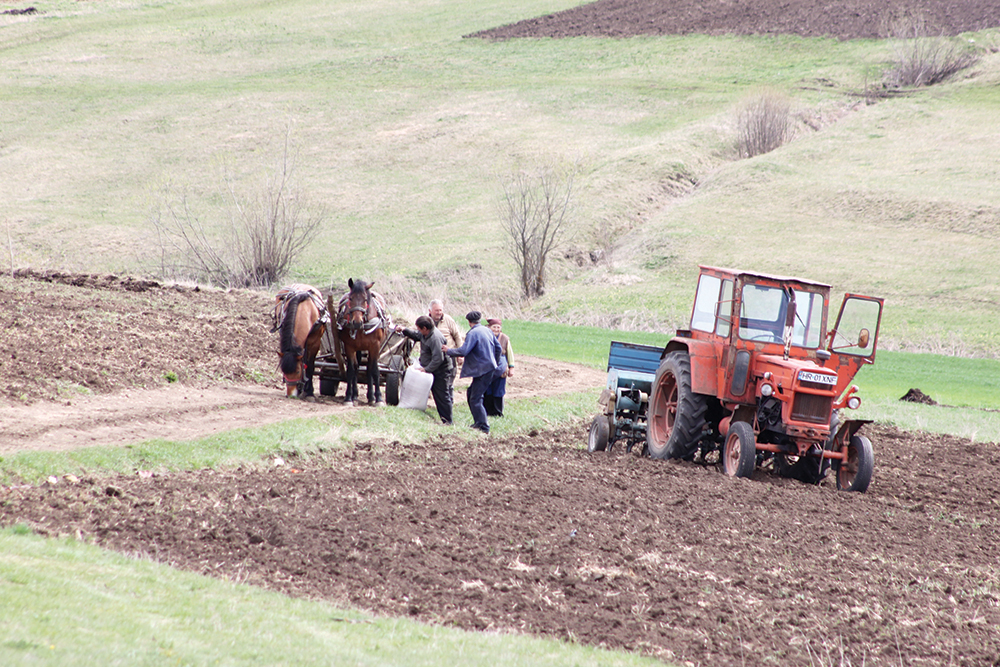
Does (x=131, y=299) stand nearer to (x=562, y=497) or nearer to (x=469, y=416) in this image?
(x=469, y=416)

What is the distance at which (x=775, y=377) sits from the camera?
10945 mm

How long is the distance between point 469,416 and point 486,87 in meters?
49.8

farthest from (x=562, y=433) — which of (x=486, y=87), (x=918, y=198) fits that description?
(x=486, y=87)

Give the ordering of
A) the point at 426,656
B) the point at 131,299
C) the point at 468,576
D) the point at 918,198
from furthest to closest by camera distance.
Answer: the point at 918,198, the point at 131,299, the point at 468,576, the point at 426,656

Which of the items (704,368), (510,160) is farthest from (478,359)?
(510,160)

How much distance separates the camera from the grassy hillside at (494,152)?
39625 millimetres

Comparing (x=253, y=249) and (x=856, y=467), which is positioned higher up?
(x=253, y=249)

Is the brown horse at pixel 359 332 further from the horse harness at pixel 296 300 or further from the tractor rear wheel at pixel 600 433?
the tractor rear wheel at pixel 600 433

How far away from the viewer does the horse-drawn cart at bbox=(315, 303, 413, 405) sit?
1468 cm

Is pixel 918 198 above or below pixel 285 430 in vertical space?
above

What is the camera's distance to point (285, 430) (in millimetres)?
11859

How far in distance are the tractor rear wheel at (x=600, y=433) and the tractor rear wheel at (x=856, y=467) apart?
2985mm

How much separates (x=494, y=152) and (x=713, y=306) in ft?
138

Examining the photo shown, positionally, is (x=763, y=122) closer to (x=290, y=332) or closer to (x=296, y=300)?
(x=296, y=300)
